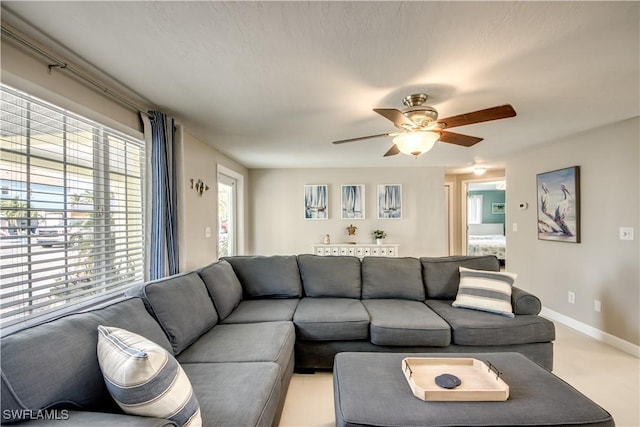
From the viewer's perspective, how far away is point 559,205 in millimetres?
3611

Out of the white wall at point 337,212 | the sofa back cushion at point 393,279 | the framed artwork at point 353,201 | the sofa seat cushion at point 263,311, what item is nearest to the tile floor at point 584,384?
the sofa seat cushion at point 263,311

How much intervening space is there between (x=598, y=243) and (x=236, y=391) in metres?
3.82

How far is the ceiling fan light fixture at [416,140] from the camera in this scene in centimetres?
219

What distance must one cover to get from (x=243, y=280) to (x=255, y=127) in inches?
61.9

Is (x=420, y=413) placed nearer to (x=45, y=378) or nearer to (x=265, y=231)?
(x=45, y=378)

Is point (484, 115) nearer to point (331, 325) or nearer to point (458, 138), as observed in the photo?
point (458, 138)

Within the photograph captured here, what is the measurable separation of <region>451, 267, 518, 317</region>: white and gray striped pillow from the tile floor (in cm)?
70

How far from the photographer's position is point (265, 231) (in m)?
5.69

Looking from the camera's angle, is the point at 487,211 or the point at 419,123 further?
the point at 487,211

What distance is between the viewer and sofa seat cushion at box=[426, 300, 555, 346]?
2336mm

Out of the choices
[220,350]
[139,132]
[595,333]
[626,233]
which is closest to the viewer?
[220,350]

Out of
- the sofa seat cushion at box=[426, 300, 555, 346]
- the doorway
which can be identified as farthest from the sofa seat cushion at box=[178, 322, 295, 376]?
the doorway

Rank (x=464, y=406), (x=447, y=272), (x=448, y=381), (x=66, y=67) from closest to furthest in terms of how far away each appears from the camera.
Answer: (x=464, y=406) < (x=448, y=381) < (x=66, y=67) < (x=447, y=272)

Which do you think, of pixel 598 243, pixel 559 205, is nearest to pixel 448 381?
pixel 598 243
